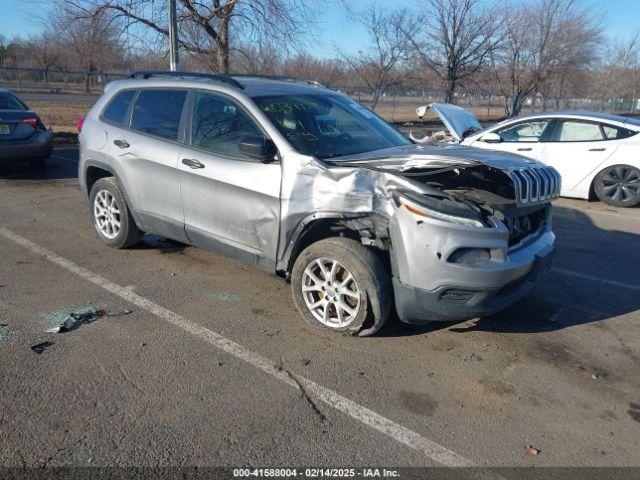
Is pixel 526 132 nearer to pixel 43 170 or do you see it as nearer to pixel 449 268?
pixel 449 268

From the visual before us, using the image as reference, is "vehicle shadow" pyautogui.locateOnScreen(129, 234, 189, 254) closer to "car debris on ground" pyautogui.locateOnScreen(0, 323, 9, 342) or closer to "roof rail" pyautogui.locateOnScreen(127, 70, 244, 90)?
"roof rail" pyautogui.locateOnScreen(127, 70, 244, 90)

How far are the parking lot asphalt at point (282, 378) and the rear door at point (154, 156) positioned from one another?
21.6 inches

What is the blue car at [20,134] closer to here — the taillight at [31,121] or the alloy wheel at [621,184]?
the taillight at [31,121]

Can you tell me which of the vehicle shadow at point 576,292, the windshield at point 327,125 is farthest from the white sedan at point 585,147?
the windshield at point 327,125

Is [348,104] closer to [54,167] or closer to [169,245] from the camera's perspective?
[169,245]

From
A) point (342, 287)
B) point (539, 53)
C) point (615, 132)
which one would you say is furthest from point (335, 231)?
point (539, 53)

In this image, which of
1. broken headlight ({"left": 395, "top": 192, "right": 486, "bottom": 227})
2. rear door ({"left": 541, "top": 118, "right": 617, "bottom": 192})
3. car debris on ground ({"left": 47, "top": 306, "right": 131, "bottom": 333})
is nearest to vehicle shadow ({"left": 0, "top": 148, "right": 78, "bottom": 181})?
car debris on ground ({"left": 47, "top": 306, "right": 131, "bottom": 333})

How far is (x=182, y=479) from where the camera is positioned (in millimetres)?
2598

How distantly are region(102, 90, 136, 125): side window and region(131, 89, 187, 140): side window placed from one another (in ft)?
0.58

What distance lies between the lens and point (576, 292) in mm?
5168

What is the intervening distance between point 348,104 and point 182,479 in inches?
151

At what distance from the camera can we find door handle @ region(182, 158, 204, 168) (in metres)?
4.73

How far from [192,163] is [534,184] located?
278 centimetres

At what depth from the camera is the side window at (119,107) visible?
5672 mm
